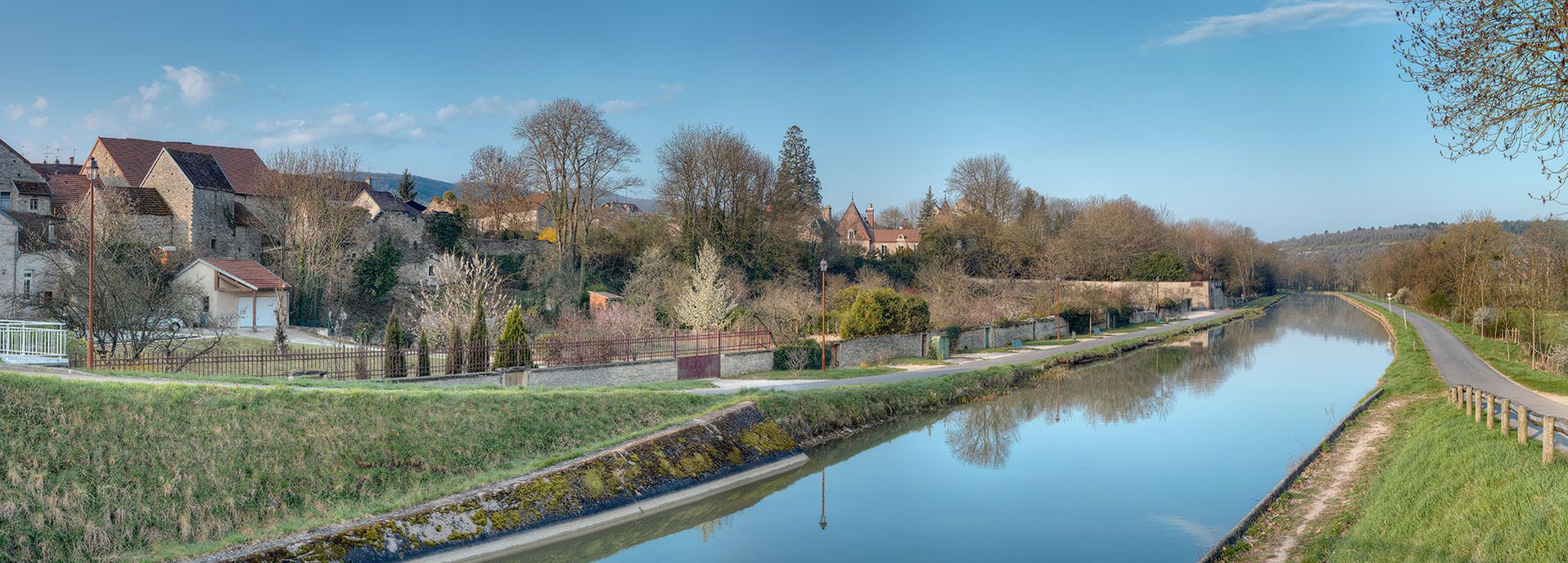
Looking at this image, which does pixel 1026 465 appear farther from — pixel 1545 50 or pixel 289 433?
pixel 289 433

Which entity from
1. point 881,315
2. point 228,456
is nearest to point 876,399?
point 881,315

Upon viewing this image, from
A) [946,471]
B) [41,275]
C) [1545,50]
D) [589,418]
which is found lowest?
[946,471]

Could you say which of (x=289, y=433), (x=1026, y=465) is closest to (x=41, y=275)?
(x=289, y=433)

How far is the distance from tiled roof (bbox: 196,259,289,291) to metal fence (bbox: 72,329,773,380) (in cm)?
1143

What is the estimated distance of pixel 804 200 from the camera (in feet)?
182

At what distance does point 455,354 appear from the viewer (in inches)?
811

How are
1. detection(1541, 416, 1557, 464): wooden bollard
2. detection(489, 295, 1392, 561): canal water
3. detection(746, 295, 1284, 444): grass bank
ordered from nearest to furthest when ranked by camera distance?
detection(1541, 416, 1557, 464): wooden bollard → detection(489, 295, 1392, 561): canal water → detection(746, 295, 1284, 444): grass bank

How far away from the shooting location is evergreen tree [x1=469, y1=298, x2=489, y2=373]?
20844mm

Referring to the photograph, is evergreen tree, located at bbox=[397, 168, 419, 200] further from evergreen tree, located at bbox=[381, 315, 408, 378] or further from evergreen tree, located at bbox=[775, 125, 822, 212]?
evergreen tree, located at bbox=[381, 315, 408, 378]

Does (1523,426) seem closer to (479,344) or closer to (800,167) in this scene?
(479,344)

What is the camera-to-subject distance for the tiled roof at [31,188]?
37553 millimetres

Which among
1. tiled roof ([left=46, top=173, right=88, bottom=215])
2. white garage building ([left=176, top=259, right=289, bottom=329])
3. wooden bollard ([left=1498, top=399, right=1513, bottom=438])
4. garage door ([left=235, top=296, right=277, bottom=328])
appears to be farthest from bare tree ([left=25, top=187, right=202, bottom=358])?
wooden bollard ([left=1498, top=399, right=1513, bottom=438])

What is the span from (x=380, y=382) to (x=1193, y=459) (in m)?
16.1

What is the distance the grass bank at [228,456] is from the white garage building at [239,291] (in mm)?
20444
